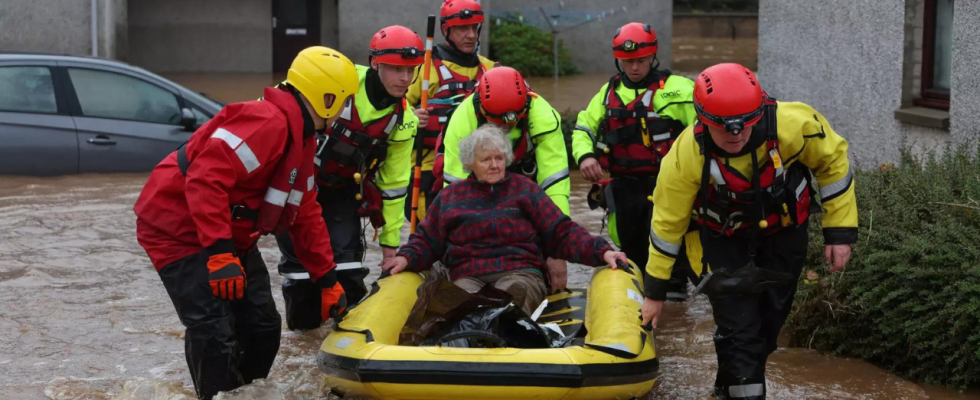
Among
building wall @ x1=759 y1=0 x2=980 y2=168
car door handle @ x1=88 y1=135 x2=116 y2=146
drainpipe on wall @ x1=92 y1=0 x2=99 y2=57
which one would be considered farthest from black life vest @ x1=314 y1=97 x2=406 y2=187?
drainpipe on wall @ x1=92 y1=0 x2=99 y2=57

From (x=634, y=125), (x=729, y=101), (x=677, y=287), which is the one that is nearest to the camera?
(x=729, y=101)

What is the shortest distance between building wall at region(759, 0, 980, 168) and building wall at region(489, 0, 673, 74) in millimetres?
9181

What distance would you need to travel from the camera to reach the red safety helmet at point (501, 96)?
6434 millimetres

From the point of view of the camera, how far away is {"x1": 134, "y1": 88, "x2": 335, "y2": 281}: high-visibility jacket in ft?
15.0

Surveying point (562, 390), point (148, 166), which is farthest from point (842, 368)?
point (148, 166)

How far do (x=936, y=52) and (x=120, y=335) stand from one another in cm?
676

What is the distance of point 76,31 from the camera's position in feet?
55.6

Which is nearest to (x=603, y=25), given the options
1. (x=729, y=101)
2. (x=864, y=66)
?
(x=864, y=66)

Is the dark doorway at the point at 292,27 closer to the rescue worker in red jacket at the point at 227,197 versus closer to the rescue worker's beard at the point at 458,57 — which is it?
the rescue worker's beard at the point at 458,57

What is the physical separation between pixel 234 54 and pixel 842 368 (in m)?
15.8

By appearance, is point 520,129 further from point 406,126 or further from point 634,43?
point 634,43

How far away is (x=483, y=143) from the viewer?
608cm

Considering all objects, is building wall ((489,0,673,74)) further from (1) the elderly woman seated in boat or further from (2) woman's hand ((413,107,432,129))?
(1) the elderly woman seated in boat

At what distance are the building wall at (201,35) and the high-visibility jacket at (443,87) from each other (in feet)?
41.6
